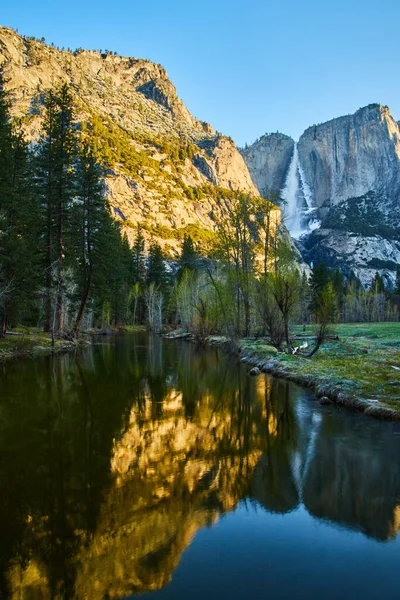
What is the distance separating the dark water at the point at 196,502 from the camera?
5.38 meters

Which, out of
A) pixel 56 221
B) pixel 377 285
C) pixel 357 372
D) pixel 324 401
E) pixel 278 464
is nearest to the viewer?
pixel 278 464

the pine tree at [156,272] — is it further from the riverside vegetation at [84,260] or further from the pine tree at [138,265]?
the riverside vegetation at [84,260]

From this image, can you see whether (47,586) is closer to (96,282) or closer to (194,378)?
(194,378)

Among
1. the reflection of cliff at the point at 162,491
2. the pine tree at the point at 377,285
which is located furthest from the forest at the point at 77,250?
the pine tree at the point at 377,285

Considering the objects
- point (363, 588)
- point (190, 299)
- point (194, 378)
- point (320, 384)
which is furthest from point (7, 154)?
point (190, 299)

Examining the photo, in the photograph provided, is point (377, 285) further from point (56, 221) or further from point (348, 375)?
point (348, 375)

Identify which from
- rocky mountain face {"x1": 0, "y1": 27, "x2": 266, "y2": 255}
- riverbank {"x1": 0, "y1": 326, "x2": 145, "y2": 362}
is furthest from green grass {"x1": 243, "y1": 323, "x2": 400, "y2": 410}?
rocky mountain face {"x1": 0, "y1": 27, "x2": 266, "y2": 255}

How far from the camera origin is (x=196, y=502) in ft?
24.8

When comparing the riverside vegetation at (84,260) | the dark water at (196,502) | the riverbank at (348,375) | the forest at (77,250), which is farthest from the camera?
the forest at (77,250)

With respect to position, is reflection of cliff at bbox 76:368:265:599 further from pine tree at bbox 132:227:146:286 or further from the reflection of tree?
pine tree at bbox 132:227:146:286

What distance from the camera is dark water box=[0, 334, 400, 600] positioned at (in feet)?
17.6

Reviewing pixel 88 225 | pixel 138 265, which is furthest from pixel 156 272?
pixel 88 225

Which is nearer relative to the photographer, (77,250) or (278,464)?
(278,464)

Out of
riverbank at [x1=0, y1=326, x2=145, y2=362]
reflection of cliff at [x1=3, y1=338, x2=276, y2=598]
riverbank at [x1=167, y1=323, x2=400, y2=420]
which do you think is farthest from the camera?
riverbank at [x1=0, y1=326, x2=145, y2=362]
